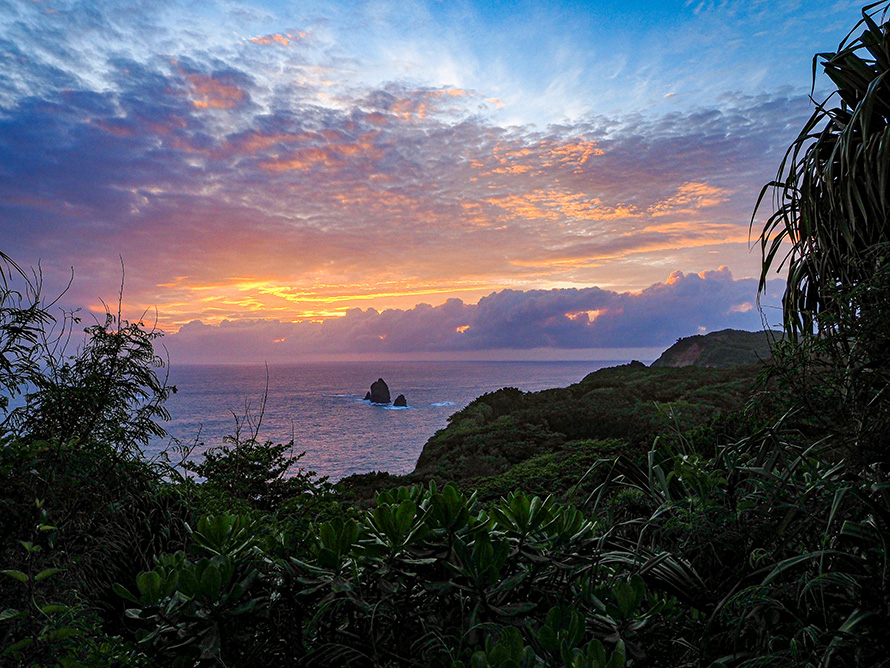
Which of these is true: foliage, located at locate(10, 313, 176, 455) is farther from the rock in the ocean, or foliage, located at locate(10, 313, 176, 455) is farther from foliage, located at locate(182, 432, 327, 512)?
the rock in the ocean

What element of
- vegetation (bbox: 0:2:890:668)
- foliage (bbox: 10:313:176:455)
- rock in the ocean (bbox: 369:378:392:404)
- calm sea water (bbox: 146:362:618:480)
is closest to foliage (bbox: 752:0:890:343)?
vegetation (bbox: 0:2:890:668)

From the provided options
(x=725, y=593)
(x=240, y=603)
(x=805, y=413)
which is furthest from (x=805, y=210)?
(x=240, y=603)

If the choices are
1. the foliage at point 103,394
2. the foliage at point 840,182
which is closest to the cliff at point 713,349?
the foliage at point 840,182

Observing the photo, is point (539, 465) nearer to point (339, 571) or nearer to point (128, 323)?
point (128, 323)

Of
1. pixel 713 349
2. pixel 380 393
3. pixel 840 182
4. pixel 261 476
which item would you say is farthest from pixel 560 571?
pixel 380 393

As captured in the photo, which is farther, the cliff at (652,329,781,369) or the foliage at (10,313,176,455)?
the cliff at (652,329,781,369)

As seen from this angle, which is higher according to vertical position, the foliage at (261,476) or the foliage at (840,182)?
the foliage at (840,182)

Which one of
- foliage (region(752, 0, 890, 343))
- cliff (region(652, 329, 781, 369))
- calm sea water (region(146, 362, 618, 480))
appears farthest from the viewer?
calm sea water (region(146, 362, 618, 480))

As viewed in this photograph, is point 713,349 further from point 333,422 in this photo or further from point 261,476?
point 333,422

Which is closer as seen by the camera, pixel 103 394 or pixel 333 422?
pixel 103 394

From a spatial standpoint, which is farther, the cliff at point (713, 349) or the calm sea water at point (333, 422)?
the calm sea water at point (333, 422)

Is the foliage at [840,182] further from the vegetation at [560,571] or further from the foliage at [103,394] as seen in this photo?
the foliage at [103,394]

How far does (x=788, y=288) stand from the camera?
358 cm

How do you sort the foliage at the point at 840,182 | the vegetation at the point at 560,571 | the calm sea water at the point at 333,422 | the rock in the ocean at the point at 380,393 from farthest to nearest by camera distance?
1. the rock in the ocean at the point at 380,393
2. the calm sea water at the point at 333,422
3. the foliage at the point at 840,182
4. the vegetation at the point at 560,571
